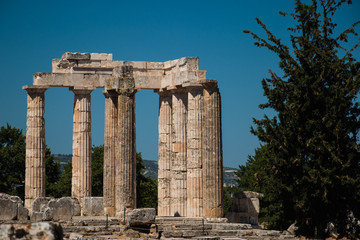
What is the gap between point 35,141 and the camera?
49031mm

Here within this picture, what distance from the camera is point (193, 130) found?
44.6 m

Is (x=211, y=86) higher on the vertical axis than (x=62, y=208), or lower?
higher

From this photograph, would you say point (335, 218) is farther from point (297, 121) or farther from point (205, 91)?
point (205, 91)

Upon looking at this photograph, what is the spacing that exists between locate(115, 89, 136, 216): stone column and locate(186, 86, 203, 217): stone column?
19.3ft

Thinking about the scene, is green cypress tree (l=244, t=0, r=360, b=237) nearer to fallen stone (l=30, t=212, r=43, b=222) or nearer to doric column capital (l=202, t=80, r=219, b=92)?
doric column capital (l=202, t=80, r=219, b=92)

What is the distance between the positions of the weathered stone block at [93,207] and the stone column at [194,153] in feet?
19.0

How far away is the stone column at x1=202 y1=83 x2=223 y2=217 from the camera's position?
41.6 meters

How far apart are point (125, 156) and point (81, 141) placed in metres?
11.7

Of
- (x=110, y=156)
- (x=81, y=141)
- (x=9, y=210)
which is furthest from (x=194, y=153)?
(x=9, y=210)

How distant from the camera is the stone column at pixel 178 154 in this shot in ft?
155

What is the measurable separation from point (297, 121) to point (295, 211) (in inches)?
177

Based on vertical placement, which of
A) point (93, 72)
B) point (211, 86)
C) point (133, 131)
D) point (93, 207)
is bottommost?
point (93, 207)

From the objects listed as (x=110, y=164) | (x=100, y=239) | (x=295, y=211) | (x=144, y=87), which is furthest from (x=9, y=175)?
(x=100, y=239)

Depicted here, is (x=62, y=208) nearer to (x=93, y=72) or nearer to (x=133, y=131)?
(x=133, y=131)
